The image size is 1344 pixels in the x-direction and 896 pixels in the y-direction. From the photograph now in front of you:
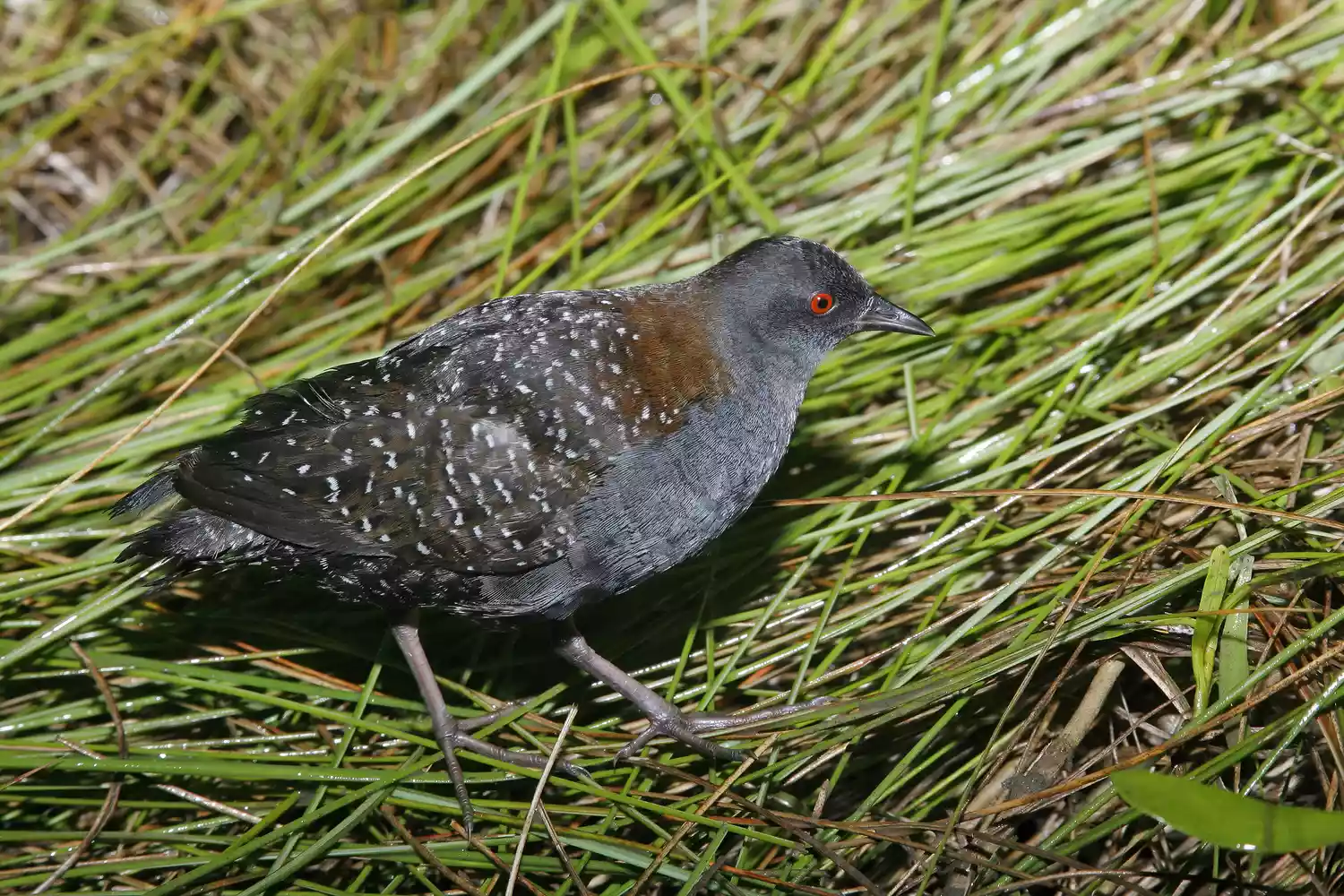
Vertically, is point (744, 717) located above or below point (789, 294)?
below

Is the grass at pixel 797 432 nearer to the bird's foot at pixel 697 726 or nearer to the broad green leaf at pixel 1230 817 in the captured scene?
the bird's foot at pixel 697 726

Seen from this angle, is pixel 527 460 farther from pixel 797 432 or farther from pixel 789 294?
pixel 797 432

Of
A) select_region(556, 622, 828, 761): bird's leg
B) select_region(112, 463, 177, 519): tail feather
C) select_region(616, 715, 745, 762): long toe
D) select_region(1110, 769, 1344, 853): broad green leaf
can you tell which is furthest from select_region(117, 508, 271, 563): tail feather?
select_region(1110, 769, 1344, 853): broad green leaf

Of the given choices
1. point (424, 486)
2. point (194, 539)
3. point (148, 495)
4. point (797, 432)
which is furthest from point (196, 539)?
point (797, 432)

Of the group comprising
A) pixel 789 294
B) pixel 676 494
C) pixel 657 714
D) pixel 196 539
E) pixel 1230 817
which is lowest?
pixel 1230 817

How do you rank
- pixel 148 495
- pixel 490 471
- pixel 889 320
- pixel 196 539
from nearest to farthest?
pixel 490 471 → pixel 196 539 → pixel 148 495 → pixel 889 320

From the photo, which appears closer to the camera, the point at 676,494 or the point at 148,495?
the point at 676,494

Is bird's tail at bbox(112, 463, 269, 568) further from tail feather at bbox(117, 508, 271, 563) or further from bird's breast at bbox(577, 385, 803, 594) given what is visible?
bird's breast at bbox(577, 385, 803, 594)

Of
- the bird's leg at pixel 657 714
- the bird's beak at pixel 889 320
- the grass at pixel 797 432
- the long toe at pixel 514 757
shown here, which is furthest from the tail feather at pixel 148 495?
the bird's beak at pixel 889 320
